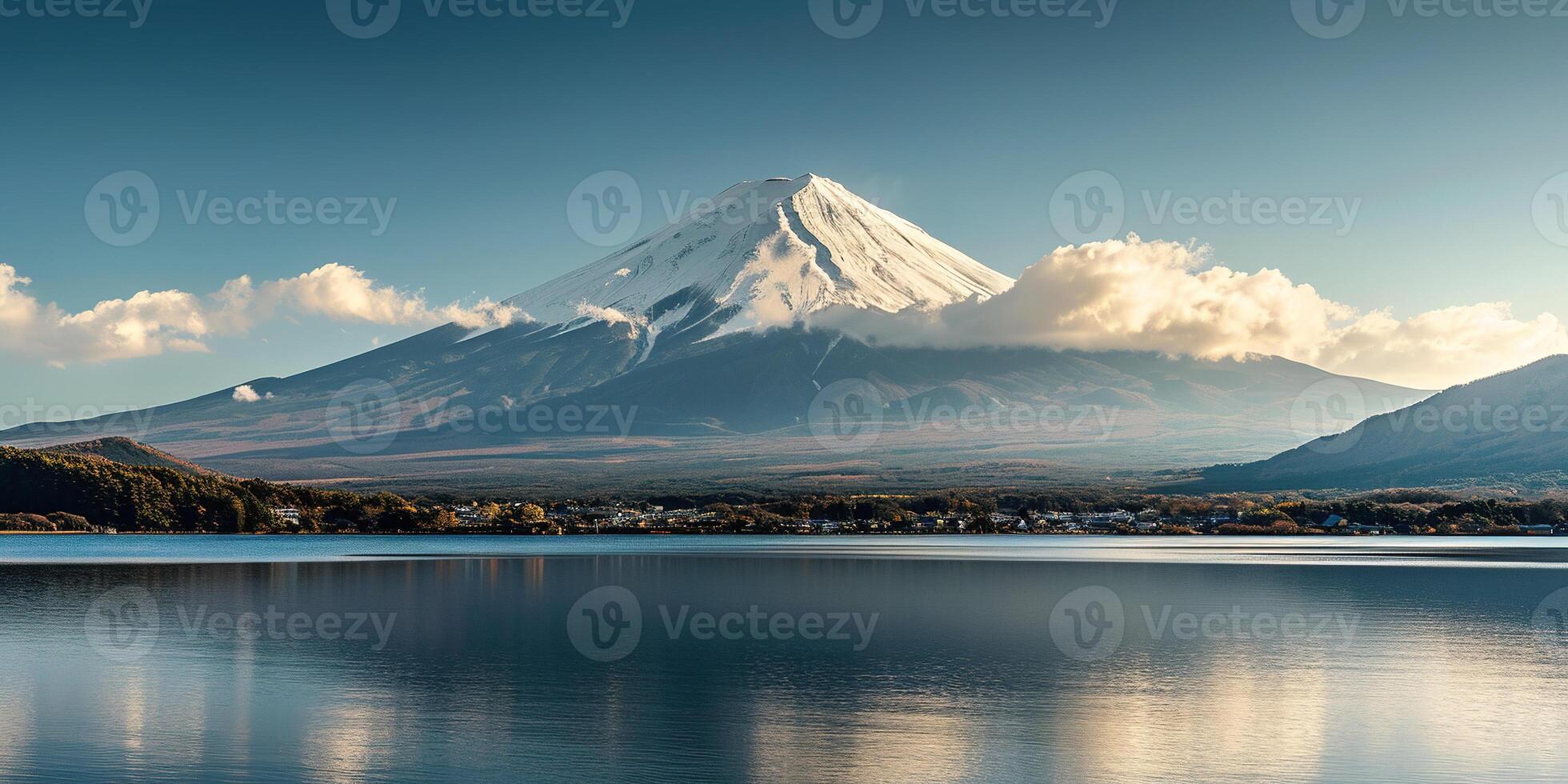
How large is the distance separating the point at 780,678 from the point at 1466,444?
173575 mm

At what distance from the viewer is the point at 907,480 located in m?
194

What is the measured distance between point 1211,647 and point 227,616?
28.5m

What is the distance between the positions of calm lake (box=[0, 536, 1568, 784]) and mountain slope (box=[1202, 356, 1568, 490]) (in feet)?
383

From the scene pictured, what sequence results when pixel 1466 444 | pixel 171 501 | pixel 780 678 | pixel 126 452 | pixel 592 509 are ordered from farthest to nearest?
pixel 1466 444, pixel 126 452, pixel 592 509, pixel 171 501, pixel 780 678

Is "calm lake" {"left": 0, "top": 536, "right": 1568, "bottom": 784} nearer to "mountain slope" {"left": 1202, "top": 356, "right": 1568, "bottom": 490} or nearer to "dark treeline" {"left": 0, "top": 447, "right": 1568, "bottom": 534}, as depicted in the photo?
"dark treeline" {"left": 0, "top": 447, "right": 1568, "bottom": 534}

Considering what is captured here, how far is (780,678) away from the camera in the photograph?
29375mm

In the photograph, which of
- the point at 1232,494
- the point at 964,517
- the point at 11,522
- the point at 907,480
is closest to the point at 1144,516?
the point at 964,517

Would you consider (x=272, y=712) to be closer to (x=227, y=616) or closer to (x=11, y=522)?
(x=227, y=616)

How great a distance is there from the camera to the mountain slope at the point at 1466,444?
541ft

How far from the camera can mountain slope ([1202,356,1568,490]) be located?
164750 millimetres

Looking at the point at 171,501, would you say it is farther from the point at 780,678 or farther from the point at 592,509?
the point at 780,678

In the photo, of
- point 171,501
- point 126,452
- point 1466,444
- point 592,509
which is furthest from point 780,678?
point 1466,444

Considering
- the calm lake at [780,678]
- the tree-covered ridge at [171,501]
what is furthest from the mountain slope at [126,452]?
the calm lake at [780,678]

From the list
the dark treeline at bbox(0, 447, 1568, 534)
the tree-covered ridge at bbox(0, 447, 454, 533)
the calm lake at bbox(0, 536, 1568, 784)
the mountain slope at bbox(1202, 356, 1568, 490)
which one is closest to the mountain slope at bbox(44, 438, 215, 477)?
the dark treeline at bbox(0, 447, 1568, 534)
